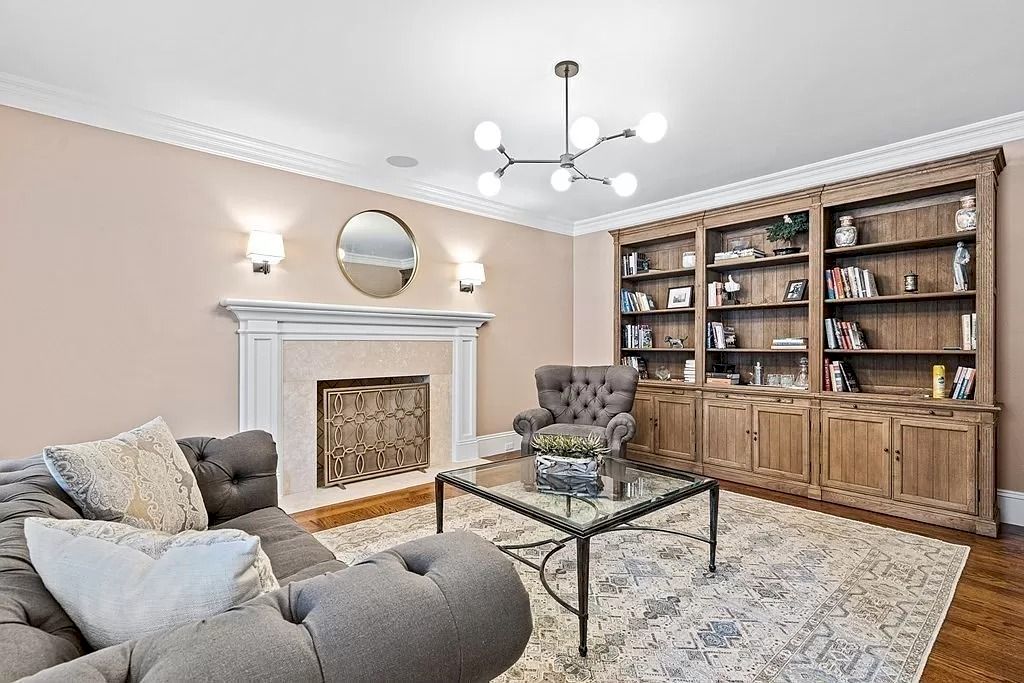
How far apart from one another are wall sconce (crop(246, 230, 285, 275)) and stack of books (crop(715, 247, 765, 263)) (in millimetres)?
3579

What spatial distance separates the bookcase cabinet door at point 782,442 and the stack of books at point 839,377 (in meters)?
0.27

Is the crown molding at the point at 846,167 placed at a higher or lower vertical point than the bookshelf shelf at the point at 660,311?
higher

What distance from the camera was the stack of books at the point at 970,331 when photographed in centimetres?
326

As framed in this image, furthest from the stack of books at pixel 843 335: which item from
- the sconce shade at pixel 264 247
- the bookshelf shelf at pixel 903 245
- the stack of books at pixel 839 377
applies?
the sconce shade at pixel 264 247

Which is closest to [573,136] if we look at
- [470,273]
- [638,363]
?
[470,273]

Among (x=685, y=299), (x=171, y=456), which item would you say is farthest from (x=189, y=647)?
(x=685, y=299)

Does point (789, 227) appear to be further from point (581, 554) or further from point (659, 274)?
point (581, 554)

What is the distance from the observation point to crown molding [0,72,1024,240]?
2879 millimetres

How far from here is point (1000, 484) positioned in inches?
129

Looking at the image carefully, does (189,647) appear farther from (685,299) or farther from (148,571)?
(685,299)

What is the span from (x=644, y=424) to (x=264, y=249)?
3.61m

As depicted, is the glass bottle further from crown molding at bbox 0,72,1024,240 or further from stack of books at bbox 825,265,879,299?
crown molding at bbox 0,72,1024,240

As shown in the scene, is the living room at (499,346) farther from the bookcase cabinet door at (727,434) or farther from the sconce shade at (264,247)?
the sconce shade at (264,247)

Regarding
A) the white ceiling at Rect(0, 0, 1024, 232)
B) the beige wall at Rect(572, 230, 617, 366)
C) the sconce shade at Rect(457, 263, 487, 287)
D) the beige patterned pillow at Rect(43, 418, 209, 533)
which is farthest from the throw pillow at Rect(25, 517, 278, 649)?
the beige wall at Rect(572, 230, 617, 366)
